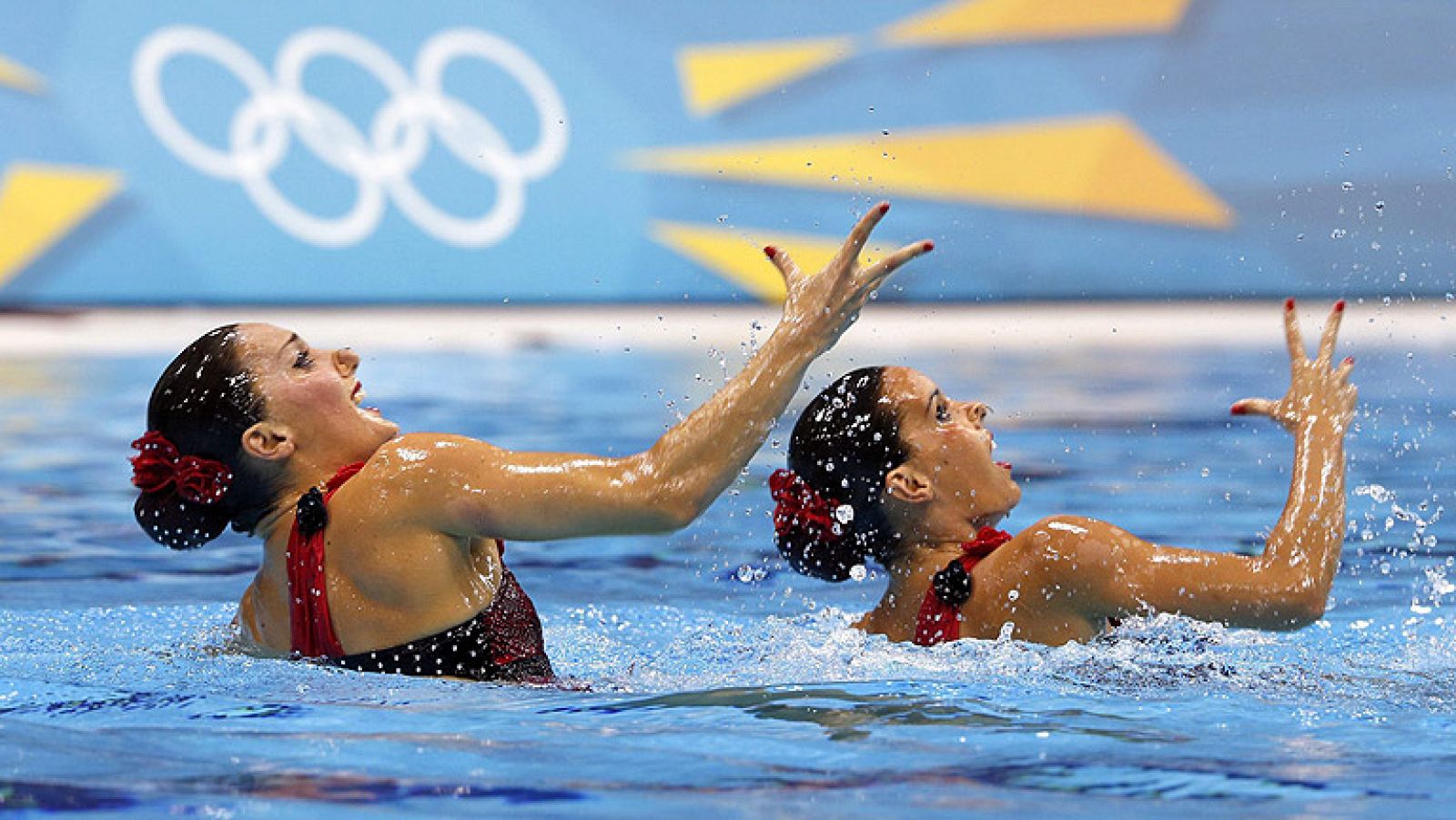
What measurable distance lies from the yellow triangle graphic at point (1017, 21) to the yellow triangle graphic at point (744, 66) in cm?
56

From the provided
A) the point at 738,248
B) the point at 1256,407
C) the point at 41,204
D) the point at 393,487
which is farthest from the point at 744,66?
the point at 393,487

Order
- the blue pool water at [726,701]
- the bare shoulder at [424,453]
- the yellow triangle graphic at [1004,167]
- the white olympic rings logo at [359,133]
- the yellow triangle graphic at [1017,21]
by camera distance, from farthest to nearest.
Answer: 1. the yellow triangle graphic at [1017,21]
2. the yellow triangle graphic at [1004,167]
3. the white olympic rings logo at [359,133]
4. the bare shoulder at [424,453]
5. the blue pool water at [726,701]

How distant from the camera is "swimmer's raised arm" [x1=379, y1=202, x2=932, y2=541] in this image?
3176 millimetres

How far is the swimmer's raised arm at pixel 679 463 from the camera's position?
10.4 feet

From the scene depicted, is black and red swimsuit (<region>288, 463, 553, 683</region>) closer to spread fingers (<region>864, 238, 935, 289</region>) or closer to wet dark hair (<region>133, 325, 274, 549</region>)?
wet dark hair (<region>133, 325, 274, 549</region>)

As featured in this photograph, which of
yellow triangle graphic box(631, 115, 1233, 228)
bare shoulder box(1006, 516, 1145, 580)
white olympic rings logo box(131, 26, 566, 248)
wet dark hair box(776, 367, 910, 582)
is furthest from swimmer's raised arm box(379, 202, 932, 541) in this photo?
yellow triangle graphic box(631, 115, 1233, 228)

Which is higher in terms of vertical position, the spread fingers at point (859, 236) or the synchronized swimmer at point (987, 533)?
the spread fingers at point (859, 236)

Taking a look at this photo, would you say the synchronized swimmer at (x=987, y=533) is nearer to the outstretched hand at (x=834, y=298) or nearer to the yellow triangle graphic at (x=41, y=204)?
the outstretched hand at (x=834, y=298)

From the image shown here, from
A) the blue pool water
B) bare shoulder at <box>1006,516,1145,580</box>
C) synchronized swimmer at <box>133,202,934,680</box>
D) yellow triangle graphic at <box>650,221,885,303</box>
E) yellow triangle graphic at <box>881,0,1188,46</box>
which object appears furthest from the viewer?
yellow triangle graphic at <box>881,0,1188,46</box>

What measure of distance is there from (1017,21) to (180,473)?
40.4ft

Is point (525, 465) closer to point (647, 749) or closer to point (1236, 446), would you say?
point (647, 749)

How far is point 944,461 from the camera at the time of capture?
374cm

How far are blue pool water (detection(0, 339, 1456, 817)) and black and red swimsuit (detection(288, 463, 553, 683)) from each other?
0.06 m

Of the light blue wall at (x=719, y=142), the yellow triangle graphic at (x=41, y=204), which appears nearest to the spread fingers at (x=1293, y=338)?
the light blue wall at (x=719, y=142)
